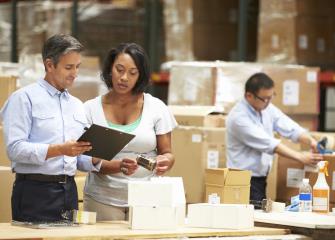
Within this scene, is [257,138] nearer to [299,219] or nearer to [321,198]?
[321,198]

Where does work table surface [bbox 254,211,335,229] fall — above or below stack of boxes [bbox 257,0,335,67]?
below

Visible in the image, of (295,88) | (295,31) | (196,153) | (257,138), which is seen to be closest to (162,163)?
(257,138)

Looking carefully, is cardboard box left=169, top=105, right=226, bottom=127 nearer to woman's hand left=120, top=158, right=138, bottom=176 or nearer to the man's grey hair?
woman's hand left=120, top=158, right=138, bottom=176

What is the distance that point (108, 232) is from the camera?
4.64 meters

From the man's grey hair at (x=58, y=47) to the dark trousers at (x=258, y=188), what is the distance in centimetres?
278

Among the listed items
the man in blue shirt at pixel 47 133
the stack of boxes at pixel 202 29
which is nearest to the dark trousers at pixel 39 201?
the man in blue shirt at pixel 47 133

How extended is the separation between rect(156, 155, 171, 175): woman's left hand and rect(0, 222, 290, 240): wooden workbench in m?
0.37

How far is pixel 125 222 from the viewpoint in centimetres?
515

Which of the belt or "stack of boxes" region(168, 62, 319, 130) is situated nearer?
the belt

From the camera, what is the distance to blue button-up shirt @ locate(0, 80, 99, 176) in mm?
4727

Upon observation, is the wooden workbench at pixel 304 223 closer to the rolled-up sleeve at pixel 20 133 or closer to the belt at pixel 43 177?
the belt at pixel 43 177

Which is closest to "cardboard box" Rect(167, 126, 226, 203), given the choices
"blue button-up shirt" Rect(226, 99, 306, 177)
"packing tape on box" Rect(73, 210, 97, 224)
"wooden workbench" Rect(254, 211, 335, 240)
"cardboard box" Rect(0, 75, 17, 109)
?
"blue button-up shirt" Rect(226, 99, 306, 177)

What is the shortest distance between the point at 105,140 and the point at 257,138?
8.62ft

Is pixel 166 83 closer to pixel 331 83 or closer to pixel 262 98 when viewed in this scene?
pixel 331 83
